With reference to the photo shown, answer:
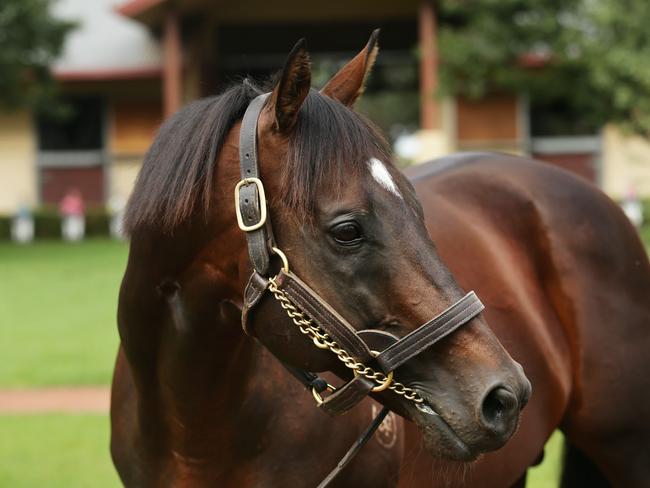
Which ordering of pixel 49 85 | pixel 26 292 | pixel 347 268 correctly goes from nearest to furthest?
pixel 347 268 → pixel 26 292 → pixel 49 85

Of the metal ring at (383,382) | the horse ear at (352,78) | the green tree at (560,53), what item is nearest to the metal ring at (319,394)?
the metal ring at (383,382)

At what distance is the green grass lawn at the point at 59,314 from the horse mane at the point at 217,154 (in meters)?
6.92

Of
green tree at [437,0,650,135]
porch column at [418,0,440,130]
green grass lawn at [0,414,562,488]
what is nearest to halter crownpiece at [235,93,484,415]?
green grass lawn at [0,414,562,488]

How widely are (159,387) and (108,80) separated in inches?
964

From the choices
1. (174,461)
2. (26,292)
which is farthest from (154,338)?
(26,292)

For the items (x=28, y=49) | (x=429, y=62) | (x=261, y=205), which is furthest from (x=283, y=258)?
(x=28, y=49)

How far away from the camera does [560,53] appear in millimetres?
21109

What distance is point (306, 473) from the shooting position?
9.41ft

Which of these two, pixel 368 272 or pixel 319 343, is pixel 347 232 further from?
pixel 319 343

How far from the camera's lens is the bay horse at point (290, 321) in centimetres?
246

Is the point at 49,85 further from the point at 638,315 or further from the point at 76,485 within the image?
the point at 638,315

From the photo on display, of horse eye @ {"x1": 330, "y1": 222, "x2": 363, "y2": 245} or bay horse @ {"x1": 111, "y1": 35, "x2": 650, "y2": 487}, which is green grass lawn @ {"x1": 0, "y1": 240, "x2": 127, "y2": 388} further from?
horse eye @ {"x1": 330, "y1": 222, "x2": 363, "y2": 245}

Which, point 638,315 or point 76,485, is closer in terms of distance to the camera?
point 638,315

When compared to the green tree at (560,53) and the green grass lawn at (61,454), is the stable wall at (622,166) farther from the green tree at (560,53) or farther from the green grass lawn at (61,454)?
the green grass lawn at (61,454)
